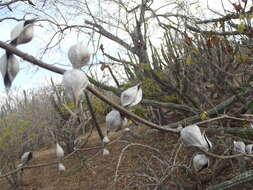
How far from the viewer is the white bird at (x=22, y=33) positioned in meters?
0.35

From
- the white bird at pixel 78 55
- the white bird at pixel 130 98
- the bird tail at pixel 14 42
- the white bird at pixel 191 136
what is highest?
the bird tail at pixel 14 42

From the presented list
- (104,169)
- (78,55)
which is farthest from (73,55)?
(104,169)

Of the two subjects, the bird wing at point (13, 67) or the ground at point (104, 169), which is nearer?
the bird wing at point (13, 67)

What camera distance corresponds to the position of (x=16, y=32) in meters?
0.35

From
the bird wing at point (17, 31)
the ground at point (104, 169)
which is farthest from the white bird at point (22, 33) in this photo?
the ground at point (104, 169)

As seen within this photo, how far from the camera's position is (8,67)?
1.14 ft

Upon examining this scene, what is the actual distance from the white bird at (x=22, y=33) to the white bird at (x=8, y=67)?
16mm

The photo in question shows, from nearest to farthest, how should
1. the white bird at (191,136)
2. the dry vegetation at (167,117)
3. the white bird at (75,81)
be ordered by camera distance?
the white bird at (75,81) < the white bird at (191,136) < the dry vegetation at (167,117)

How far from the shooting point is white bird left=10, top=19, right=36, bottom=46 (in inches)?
13.6

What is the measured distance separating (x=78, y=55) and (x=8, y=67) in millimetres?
77

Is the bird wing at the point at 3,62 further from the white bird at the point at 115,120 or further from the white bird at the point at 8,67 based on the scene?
the white bird at the point at 115,120

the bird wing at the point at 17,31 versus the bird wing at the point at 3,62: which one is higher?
the bird wing at the point at 17,31

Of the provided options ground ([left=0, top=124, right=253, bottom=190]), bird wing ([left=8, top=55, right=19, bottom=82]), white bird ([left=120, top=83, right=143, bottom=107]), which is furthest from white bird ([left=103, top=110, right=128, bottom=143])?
ground ([left=0, top=124, right=253, bottom=190])

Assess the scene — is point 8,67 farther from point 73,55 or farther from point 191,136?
point 191,136
